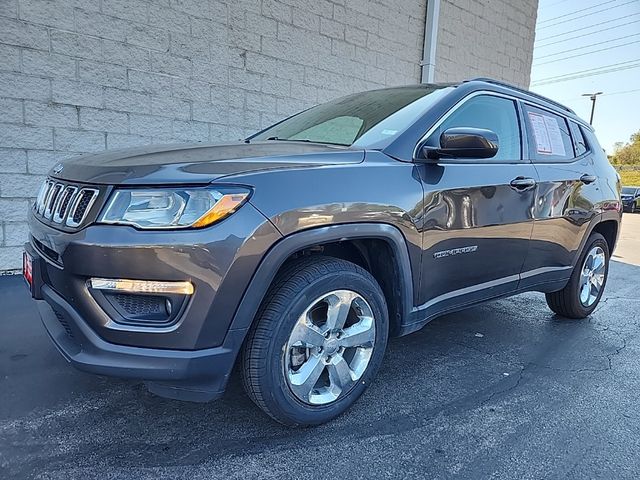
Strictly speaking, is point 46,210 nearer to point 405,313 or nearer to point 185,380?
point 185,380

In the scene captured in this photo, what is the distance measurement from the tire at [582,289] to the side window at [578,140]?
74 cm

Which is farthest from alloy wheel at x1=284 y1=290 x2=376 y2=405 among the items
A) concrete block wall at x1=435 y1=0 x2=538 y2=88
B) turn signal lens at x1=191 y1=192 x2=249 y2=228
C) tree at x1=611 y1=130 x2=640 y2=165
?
tree at x1=611 y1=130 x2=640 y2=165

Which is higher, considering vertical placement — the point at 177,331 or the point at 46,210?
the point at 46,210

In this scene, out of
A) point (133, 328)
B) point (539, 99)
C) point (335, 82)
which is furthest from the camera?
point (335, 82)

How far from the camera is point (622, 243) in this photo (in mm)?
10062

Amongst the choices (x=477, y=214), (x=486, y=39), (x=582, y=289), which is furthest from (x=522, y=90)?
(x=486, y=39)

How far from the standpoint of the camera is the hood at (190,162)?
1847 millimetres

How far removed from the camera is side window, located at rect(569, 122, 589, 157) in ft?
12.9

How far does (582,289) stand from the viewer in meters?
4.12

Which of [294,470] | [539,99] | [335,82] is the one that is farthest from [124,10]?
[294,470]

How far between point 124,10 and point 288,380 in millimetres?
4276

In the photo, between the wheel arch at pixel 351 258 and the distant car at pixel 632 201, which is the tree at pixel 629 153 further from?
the wheel arch at pixel 351 258

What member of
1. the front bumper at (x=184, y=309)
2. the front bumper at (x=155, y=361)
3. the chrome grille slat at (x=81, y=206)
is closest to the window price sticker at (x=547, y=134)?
the front bumper at (x=184, y=309)

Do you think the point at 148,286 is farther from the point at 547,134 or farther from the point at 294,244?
the point at 547,134
